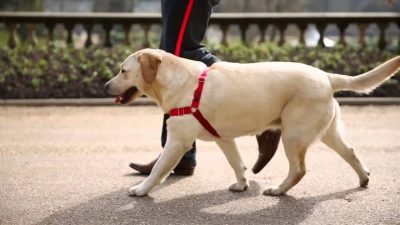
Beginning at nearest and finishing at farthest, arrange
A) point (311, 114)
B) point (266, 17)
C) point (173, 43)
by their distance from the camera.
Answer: point (311, 114)
point (173, 43)
point (266, 17)

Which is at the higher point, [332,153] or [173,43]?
[173,43]

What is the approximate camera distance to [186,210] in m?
5.26

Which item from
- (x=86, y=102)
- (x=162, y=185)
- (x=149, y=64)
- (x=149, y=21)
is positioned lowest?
(x=86, y=102)

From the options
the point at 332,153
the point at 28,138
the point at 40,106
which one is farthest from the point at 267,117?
the point at 40,106

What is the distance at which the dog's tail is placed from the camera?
5.47 m

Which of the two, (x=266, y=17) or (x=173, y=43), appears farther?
(x=266, y=17)

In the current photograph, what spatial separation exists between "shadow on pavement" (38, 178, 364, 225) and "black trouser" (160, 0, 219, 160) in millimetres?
917

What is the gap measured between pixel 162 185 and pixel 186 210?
775 millimetres

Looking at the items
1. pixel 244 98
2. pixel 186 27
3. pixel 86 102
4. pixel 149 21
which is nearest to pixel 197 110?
pixel 244 98

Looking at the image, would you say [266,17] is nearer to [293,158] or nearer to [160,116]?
[160,116]

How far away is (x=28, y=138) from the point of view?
8.26 m

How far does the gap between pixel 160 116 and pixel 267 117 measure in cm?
432

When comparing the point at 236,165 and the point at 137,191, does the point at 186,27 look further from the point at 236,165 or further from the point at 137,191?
the point at 137,191

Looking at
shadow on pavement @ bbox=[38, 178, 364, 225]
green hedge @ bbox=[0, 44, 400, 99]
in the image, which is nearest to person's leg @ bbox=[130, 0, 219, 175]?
shadow on pavement @ bbox=[38, 178, 364, 225]
